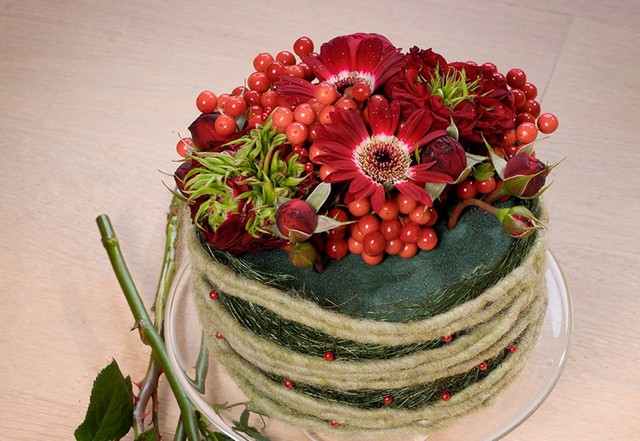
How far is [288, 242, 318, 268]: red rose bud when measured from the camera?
504 mm

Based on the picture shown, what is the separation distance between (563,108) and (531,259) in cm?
52

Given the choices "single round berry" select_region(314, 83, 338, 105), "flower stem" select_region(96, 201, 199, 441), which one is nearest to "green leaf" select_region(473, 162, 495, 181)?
"single round berry" select_region(314, 83, 338, 105)

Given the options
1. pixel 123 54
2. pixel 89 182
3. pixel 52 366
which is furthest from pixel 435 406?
pixel 123 54

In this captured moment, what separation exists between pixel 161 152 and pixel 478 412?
0.51 metres

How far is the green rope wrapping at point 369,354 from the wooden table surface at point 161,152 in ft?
0.70

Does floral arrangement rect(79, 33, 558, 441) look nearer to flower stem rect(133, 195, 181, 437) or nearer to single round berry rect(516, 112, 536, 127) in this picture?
single round berry rect(516, 112, 536, 127)

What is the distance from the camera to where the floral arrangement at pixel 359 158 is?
1.60 ft

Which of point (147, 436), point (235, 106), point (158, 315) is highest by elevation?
point (235, 106)

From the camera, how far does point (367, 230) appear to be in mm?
510

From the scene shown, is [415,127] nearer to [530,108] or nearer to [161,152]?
[530,108]

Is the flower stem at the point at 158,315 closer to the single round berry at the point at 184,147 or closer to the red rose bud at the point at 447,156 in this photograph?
the single round berry at the point at 184,147

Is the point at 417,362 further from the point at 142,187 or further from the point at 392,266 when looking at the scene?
the point at 142,187

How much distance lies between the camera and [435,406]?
571 millimetres

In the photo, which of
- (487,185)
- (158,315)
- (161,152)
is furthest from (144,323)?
(487,185)
